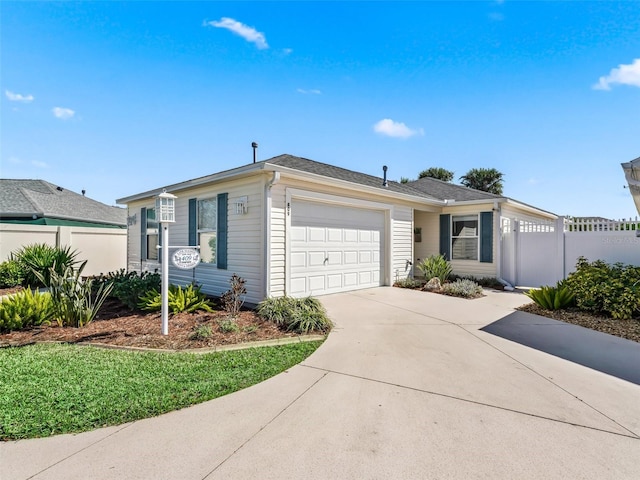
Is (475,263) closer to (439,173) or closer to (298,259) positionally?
(298,259)

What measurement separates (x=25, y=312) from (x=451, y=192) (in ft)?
43.0

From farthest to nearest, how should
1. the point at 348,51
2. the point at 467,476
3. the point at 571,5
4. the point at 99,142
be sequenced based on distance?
the point at 99,142
the point at 348,51
the point at 571,5
the point at 467,476

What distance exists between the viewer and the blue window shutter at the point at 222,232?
25.4 ft

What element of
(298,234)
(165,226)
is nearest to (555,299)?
(298,234)

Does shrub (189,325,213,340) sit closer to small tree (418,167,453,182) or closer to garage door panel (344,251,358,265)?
garage door panel (344,251,358,265)

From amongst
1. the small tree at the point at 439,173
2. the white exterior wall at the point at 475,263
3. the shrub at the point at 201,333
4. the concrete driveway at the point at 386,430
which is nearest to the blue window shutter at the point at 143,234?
the shrub at the point at 201,333

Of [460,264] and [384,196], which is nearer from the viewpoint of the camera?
[384,196]

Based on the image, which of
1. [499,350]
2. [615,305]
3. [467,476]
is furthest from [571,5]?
[467,476]

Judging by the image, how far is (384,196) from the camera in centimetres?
945

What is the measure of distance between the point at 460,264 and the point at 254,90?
359 inches

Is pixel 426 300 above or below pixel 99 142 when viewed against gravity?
below

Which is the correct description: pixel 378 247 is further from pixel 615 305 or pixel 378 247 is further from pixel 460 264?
pixel 615 305

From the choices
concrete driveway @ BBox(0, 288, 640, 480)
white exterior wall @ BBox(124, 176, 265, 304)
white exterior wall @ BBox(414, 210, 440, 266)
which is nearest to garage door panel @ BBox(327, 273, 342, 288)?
white exterior wall @ BBox(124, 176, 265, 304)

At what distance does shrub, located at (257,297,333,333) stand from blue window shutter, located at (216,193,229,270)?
2.22 metres
